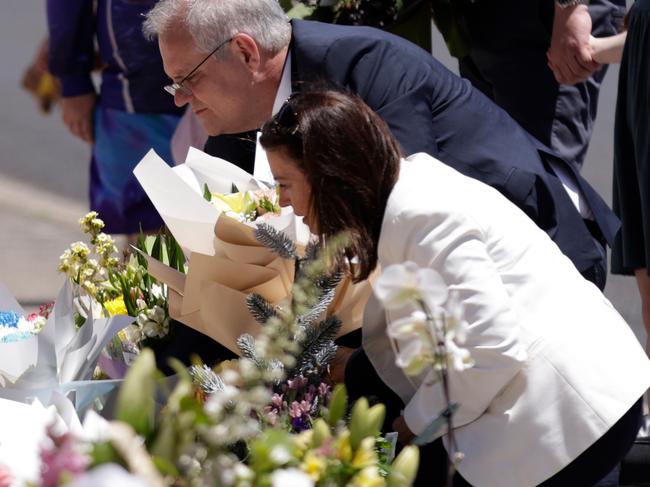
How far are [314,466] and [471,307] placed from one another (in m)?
0.75

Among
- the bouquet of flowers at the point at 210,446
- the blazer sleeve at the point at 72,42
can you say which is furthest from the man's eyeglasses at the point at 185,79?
the blazer sleeve at the point at 72,42

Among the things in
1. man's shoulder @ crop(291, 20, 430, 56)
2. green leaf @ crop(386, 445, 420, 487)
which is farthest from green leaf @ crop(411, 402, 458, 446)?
man's shoulder @ crop(291, 20, 430, 56)

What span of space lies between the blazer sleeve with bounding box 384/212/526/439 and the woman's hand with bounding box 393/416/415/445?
50 mm

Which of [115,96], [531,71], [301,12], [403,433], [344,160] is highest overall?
[344,160]

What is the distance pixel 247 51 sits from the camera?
8.79 feet

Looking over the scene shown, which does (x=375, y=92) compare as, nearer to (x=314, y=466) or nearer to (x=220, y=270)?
(x=220, y=270)

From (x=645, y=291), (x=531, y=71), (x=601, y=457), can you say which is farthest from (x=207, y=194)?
(x=531, y=71)

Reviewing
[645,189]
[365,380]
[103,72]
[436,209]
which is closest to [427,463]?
[365,380]

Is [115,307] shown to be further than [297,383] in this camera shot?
Yes

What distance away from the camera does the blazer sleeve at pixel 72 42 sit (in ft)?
15.6

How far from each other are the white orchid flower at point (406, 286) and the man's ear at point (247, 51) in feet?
5.09

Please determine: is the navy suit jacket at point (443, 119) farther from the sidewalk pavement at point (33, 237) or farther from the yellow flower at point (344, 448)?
the sidewalk pavement at point (33, 237)

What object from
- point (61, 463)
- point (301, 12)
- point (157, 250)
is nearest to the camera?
point (61, 463)

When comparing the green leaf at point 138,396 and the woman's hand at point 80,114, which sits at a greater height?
the green leaf at point 138,396
